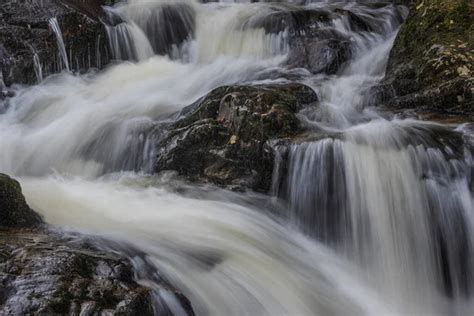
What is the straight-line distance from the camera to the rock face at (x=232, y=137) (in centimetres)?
596

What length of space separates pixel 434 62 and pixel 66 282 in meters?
5.47

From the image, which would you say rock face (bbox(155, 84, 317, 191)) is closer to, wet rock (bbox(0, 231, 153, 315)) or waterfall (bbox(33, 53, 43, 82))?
wet rock (bbox(0, 231, 153, 315))

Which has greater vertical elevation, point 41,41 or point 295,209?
point 41,41

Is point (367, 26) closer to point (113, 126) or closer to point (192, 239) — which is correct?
point (113, 126)

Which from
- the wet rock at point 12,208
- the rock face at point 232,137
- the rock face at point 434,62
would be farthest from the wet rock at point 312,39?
the wet rock at point 12,208

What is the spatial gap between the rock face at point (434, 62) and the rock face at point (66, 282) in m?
4.40

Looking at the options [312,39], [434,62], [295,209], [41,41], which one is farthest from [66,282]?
[312,39]

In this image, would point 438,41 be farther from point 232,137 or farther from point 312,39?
Answer: point 232,137

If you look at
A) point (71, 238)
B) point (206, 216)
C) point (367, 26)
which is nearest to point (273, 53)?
point (367, 26)

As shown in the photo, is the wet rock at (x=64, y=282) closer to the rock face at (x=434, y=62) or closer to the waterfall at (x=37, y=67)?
the rock face at (x=434, y=62)

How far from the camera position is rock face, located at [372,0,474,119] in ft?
20.7

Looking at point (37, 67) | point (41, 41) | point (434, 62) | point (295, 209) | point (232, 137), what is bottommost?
point (295, 209)

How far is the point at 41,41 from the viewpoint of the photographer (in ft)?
29.9

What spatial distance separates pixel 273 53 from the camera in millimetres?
9562
